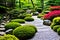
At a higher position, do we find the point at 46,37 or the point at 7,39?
the point at 7,39

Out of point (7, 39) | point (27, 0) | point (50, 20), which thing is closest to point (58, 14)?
point (50, 20)

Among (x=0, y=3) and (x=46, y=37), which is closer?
(x=46, y=37)

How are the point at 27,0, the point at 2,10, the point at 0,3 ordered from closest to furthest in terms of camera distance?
the point at 2,10 < the point at 0,3 < the point at 27,0

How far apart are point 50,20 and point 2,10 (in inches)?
172

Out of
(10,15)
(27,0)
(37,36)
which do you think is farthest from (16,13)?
(27,0)

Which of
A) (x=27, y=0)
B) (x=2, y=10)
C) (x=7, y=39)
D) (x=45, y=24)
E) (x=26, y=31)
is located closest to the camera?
(x=7, y=39)

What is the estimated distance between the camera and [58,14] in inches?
528

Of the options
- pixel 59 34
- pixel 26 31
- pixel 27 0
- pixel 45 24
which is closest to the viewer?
pixel 26 31

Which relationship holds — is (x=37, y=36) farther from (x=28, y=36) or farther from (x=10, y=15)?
(x=10, y=15)

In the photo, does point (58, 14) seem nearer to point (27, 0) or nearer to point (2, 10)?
point (2, 10)

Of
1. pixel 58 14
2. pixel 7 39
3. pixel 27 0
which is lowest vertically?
pixel 27 0

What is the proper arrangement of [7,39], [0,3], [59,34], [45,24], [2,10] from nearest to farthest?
[7,39], [59,34], [45,24], [2,10], [0,3]

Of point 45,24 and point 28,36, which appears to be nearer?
point 28,36

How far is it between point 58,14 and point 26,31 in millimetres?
5715
